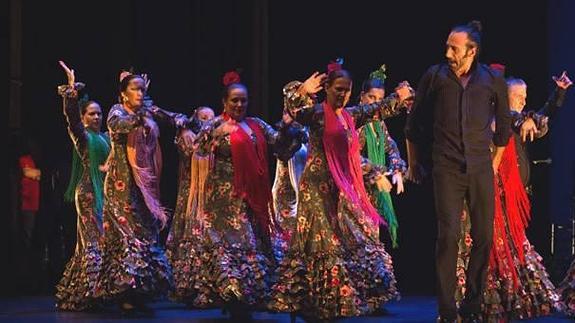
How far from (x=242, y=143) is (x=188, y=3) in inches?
122

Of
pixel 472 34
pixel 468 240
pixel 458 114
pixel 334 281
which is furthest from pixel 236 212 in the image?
pixel 472 34

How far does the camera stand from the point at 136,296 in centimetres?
729

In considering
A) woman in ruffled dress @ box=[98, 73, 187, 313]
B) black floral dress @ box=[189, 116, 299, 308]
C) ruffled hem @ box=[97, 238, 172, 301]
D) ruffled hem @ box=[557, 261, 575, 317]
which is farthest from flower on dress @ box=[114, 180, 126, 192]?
ruffled hem @ box=[557, 261, 575, 317]

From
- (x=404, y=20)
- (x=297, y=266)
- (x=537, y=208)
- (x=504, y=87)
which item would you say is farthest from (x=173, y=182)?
(x=504, y=87)

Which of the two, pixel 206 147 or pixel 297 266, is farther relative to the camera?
pixel 206 147

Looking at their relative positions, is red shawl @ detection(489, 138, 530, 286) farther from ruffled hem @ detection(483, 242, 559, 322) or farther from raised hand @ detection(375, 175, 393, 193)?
raised hand @ detection(375, 175, 393, 193)

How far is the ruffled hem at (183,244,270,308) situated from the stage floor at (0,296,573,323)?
9.7 inches

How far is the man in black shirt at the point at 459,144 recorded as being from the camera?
5.09 meters

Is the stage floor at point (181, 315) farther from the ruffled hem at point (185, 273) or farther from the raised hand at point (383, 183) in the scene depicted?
the raised hand at point (383, 183)

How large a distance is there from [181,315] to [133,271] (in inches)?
18.7

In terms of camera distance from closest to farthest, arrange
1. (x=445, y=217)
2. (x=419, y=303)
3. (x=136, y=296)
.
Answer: (x=445, y=217), (x=136, y=296), (x=419, y=303)

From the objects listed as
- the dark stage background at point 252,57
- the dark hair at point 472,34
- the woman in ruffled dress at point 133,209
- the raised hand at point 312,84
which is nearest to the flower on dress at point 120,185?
the woman in ruffled dress at point 133,209

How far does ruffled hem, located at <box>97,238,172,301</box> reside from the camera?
7.18 m

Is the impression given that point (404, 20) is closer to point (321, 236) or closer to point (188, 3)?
point (188, 3)
